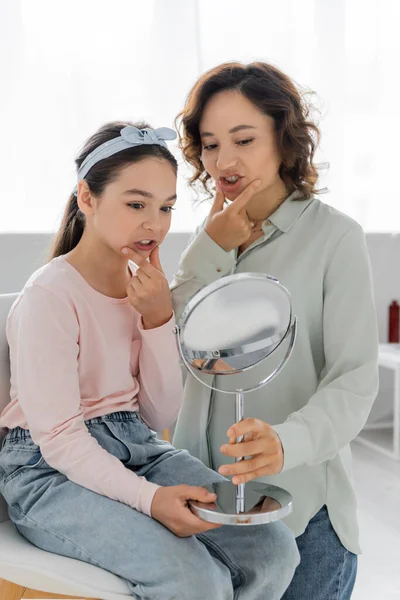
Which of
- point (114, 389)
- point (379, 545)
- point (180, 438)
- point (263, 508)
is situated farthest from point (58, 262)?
point (379, 545)

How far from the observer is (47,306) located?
4.17 ft

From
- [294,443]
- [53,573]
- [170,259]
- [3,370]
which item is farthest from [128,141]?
[170,259]

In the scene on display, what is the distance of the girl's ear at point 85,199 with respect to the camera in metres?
1.39

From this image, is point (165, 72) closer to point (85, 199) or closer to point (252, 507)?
point (85, 199)

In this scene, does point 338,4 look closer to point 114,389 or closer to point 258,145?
point 258,145

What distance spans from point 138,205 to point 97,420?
0.35 metres

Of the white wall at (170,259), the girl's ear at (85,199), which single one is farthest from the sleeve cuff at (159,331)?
the white wall at (170,259)

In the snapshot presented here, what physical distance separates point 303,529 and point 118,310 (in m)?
0.47

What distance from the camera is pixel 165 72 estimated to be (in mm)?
→ 3723

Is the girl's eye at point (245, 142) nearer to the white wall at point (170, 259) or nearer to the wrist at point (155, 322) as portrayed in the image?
the wrist at point (155, 322)

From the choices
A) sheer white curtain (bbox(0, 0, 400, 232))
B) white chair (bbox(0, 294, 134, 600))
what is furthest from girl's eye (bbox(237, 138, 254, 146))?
sheer white curtain (bbox(0, 0, 400, 232))

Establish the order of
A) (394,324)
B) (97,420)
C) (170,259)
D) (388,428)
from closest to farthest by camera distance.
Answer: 1. (97,420)
2. (170,259)
3. (394,324)
4. (388,428)

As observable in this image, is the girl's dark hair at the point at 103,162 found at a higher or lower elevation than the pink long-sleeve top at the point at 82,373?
higher

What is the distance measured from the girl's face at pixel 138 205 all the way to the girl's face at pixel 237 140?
105mm
